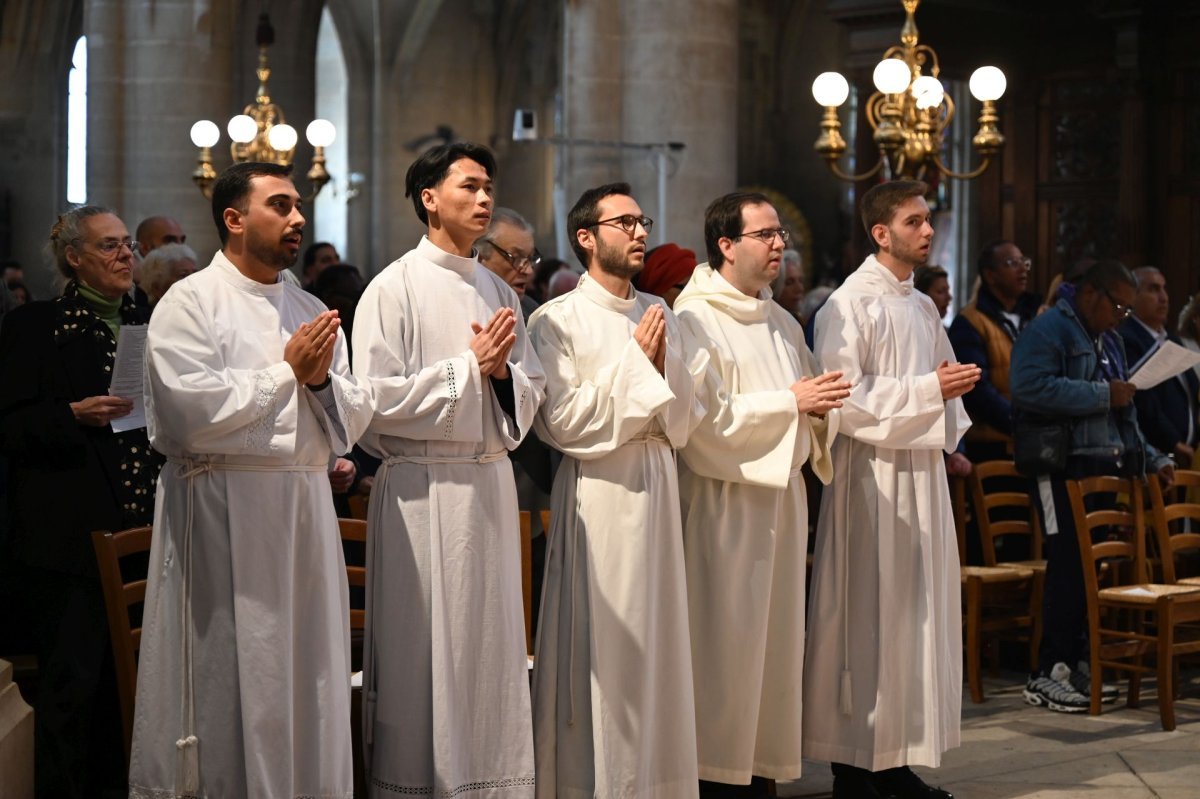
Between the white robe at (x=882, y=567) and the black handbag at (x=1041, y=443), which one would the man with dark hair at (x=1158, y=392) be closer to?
the black handbag at (x=1041, y=443)

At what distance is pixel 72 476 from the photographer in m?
5.57

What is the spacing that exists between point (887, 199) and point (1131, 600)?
2.36 metres

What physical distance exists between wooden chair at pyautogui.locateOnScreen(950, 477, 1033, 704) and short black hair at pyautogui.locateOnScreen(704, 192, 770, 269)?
2.57 metres

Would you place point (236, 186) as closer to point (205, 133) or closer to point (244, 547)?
point (244, 547)

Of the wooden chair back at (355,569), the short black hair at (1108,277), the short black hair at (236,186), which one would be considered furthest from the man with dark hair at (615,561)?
the short black hair at (1108,277)

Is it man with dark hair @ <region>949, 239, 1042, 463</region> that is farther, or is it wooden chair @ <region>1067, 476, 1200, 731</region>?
man with dark hair @ <region>949, 239, 1042, 463</region>

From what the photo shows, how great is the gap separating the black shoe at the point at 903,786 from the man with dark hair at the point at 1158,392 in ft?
10.9

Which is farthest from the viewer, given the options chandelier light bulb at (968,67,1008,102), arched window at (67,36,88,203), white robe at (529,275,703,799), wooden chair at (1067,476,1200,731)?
arched window at (67,36,88,203)

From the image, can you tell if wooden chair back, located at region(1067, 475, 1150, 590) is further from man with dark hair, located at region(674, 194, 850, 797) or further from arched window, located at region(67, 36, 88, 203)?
arched window, located at region(67, 36, 88, 203)

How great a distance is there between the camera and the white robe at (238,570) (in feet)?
14.9

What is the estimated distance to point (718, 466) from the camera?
5.64 m

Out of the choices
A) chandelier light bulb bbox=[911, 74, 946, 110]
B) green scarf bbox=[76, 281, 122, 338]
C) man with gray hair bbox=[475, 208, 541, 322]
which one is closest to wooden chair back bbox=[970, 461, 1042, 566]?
chandelier light bulb bbox=[911, 74, 946, 110]

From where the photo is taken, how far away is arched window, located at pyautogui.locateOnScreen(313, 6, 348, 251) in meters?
28.0

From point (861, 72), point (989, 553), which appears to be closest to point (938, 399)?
point (989, 553)
